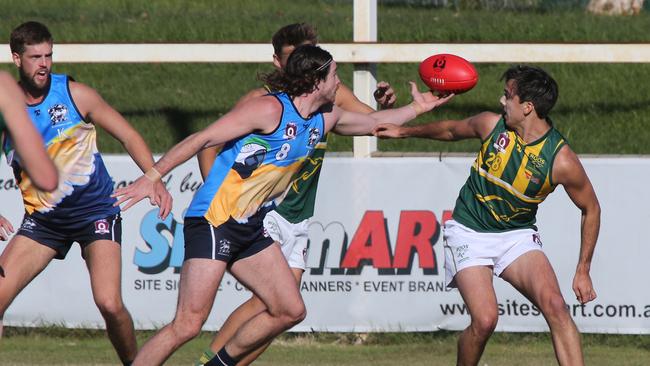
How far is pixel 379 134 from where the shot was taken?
24.8ft

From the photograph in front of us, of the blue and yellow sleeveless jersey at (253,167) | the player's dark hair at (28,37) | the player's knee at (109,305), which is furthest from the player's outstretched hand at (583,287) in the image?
the player's dark hair at (28,37)

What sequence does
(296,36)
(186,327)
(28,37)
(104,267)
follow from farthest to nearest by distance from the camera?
(296,36), (104,267), (28,37), (186,327)

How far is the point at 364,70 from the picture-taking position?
1016cm

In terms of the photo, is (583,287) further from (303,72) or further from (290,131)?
(303,72)

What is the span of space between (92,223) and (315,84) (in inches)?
63.3

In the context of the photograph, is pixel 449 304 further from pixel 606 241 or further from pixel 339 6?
pixel 339 6

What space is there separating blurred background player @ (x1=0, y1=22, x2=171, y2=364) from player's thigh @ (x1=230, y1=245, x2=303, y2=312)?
0.86 meters

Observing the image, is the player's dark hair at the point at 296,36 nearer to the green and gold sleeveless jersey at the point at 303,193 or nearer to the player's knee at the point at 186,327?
the green and gold sleeveless jersey at the point at 303,193

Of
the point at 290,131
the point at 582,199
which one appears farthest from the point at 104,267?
the point at 582,199

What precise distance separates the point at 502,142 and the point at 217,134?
68.3 inches

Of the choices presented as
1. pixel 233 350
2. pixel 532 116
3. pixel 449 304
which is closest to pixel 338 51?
pixel 449 304

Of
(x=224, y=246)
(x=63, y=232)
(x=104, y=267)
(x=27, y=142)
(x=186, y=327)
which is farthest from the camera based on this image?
(x=63, y=232)

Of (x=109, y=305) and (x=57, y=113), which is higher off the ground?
(x=57, y=113)

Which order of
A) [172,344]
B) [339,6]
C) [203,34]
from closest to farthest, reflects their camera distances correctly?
[172,344]
[203,34]
[339,6]
